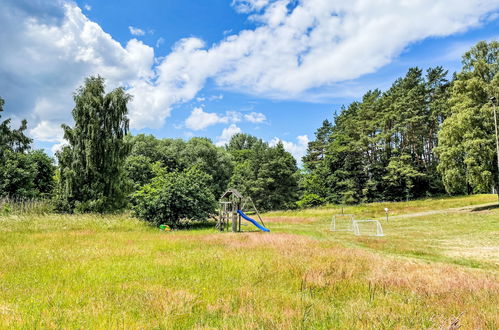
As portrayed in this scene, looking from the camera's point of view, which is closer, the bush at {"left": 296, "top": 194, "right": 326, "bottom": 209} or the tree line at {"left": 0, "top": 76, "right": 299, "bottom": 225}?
the tree line at {"left": 0, "top": 76, "right": 299, "bottom": 225}

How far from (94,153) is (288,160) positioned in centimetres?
4185

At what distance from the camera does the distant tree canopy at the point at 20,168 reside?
39562 mm

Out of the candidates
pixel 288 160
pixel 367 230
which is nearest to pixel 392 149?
pixel 288 160

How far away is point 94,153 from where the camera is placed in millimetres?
31328

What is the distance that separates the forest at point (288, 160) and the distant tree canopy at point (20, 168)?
0.16 m

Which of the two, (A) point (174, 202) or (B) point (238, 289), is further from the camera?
(A) point (174, 202)

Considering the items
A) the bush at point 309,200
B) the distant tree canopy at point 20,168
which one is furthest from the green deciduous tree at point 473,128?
the distant tree canopy at point 20,168

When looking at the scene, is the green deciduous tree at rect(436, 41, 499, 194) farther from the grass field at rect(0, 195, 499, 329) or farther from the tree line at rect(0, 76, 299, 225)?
the tree line at rect(0, 76, 299, 225)

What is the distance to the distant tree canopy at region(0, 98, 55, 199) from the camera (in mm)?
39562

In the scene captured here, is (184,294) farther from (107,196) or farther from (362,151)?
(362,151)

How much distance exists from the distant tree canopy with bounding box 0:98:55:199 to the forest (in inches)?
6.2

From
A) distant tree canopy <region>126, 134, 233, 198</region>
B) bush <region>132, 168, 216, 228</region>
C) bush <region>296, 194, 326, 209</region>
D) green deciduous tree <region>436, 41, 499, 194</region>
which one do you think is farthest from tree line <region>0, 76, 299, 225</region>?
green deciduous tree <region>436, 41, 499, 194</region>

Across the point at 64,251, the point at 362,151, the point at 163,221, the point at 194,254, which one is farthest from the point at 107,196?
the point at 362,151

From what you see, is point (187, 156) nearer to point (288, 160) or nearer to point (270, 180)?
point (270, 180)
